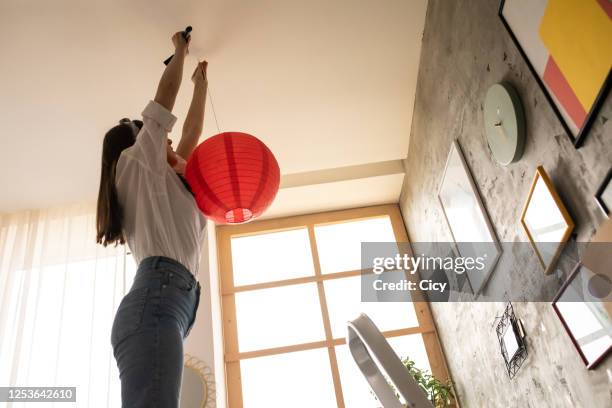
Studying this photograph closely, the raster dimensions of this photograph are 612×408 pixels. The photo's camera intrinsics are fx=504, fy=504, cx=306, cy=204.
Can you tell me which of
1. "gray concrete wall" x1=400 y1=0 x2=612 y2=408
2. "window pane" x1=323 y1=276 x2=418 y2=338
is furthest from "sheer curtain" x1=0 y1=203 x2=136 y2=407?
"gray concrete wall" x1=400 y1=0 x2=612 y2=408

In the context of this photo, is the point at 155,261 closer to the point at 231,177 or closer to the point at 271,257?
the point at 231,177

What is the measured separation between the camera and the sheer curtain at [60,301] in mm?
3264

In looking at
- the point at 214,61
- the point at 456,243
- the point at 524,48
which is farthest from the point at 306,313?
the point at 524,48

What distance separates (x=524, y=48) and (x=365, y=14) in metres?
1.23

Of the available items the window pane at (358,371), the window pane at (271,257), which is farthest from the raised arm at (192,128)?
the window pane at (271,257)

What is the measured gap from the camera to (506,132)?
199 centimetres

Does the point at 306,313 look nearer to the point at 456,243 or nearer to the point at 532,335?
the point at 456,243

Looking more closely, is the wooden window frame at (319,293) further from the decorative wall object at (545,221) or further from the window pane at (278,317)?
the decorative wall object at (545,221)

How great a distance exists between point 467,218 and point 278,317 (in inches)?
77.4

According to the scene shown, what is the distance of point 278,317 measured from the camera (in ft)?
13.3

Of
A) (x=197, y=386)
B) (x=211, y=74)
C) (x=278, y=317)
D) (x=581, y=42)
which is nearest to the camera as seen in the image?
(x=581, y=42)

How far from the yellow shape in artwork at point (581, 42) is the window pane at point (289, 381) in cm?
285

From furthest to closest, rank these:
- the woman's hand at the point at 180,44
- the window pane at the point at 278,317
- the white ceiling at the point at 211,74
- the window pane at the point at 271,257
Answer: the window pane at the point at 271,257 < the window pane at the point at 278,317 < the white ceiling at the point at 211,74 < the woman's hand at the point at 180,44

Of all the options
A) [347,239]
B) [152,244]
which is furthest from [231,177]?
[347,239]
